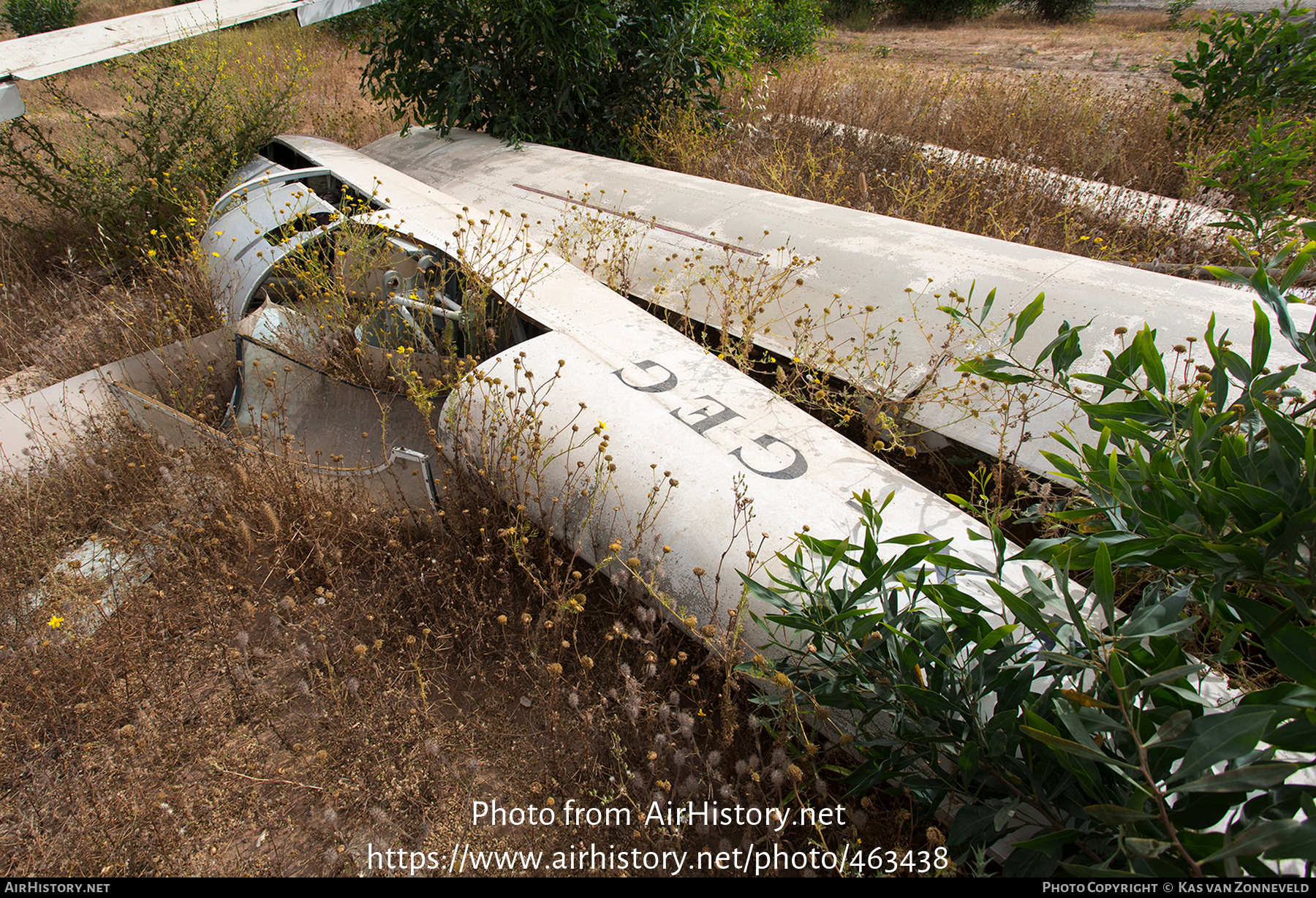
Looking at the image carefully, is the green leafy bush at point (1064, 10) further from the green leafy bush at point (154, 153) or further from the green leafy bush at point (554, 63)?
the green leafy bush at point (154, 153)

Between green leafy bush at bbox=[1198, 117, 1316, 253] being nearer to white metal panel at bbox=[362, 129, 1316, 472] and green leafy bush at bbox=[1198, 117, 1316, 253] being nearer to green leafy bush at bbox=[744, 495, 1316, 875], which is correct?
white metal panel at bbox=[362, 129, 1316, 472]

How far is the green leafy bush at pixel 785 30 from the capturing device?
11.1 metres

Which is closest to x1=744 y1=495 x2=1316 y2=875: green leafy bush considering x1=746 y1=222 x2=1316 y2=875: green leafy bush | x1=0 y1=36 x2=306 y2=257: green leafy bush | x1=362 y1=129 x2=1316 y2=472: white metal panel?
x1=746 y1=222 x2=1316 y2=875: green leafy bush

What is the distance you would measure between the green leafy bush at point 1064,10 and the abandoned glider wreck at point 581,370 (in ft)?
79.7

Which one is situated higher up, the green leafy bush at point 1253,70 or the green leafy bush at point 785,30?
the green leafy bush at point 785,30

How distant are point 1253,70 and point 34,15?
82.8 feet

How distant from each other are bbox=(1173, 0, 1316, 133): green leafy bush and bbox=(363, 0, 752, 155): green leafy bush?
4.34 m

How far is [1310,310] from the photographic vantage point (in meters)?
2.64

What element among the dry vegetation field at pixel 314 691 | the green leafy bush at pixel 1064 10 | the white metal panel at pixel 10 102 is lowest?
the dry vegetation field at pixel 314 691

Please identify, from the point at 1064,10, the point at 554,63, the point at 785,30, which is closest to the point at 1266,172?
the point at 554,63

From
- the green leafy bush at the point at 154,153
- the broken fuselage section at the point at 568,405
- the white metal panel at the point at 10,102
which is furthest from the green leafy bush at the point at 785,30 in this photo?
the white metal panel at the point at 10,102

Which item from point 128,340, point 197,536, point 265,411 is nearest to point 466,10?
point 128,340

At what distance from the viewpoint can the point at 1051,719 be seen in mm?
1475

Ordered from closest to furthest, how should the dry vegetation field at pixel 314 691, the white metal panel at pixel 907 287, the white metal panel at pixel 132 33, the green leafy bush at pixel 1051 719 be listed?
the green leafy bush at pixel 1051 719 < the dry vegetation field at pixel 314 691 < the white metal panel at pixel 907 287 < the white metal panel at pixel 132 33
